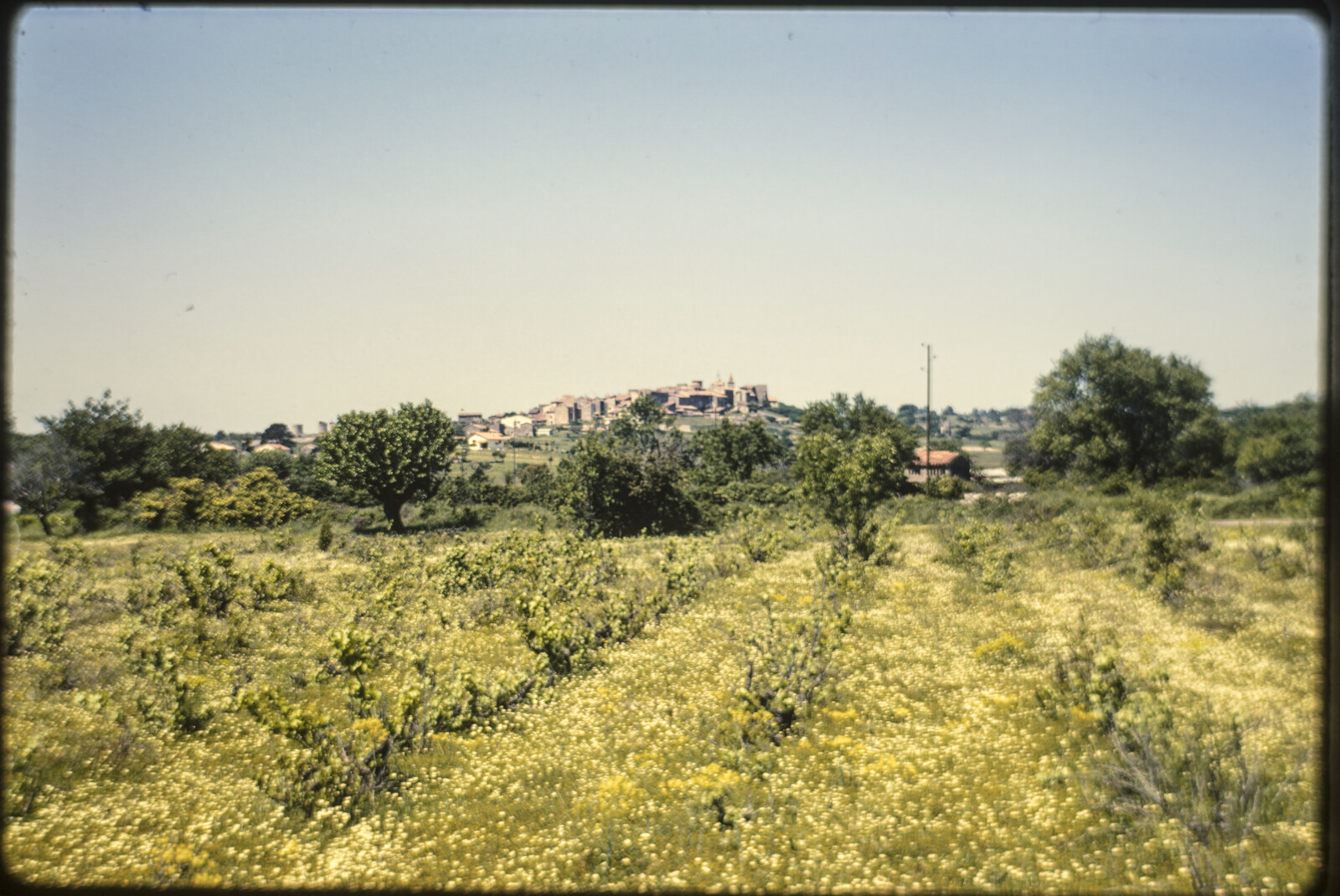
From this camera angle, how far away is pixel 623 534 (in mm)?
34375

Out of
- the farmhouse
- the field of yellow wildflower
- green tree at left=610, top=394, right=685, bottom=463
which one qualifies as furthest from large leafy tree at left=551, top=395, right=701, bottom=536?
the farmhouse

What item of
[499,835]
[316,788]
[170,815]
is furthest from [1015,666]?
[170,815]

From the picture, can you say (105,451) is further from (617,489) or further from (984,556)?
(984,556)

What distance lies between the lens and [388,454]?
3684 centimetres

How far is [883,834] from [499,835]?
3239mm

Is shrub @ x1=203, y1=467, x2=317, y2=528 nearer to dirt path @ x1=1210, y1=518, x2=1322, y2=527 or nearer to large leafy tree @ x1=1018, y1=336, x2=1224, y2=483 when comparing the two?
dirt path @ x1=1210, y1=518, x2=1322, y2=527

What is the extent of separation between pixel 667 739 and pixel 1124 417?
134 feet

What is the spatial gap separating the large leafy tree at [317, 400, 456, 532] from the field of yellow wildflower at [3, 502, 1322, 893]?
855 inches

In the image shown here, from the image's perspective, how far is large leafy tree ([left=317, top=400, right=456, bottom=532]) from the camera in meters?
36.7

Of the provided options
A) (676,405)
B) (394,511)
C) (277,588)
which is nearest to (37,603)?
(277,588)

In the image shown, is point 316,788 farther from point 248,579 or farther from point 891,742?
point 248,579

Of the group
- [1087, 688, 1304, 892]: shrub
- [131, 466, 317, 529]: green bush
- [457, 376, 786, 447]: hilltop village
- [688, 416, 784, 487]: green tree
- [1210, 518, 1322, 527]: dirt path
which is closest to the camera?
[1087, 688, 1304, 892]: shrub

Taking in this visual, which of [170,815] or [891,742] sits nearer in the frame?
[170,815]

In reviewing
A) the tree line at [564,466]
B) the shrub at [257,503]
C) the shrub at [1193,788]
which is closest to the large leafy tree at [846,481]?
the tree line at [564,466]
